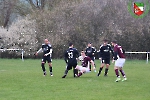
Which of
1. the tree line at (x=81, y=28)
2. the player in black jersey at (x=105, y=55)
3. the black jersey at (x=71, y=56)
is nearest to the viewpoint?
the black jersey at (x=71, y=56)

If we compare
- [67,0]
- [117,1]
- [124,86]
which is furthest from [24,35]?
[124,86]

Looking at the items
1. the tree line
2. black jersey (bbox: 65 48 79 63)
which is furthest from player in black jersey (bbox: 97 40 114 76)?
the tree line

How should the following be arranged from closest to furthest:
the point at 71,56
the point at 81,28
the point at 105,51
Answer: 1. the point at 71,56
2. the point at 105,51
3. the point at 81,28

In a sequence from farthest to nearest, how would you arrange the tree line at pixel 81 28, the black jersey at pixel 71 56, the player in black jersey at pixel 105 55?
the tree line at pixel 81 28
the player in black jersey at pixel 105 55
the black jersey at pixel 71 56

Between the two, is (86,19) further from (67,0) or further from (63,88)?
(63,88)

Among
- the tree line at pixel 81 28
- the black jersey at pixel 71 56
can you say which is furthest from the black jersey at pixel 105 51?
the tree line at pixel 81 28

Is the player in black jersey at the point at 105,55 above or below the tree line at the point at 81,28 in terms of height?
below

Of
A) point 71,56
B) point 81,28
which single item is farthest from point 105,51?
point 81,28

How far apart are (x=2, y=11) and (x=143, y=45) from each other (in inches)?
856

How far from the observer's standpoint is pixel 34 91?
14.3 meters

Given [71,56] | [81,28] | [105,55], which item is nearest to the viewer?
[71,56]

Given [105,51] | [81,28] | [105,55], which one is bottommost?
Result: [105,55]

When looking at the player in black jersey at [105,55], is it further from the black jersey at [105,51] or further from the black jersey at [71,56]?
the black jersey at [71,56]

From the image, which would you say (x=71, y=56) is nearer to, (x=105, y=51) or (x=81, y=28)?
(x=105, y=51)
